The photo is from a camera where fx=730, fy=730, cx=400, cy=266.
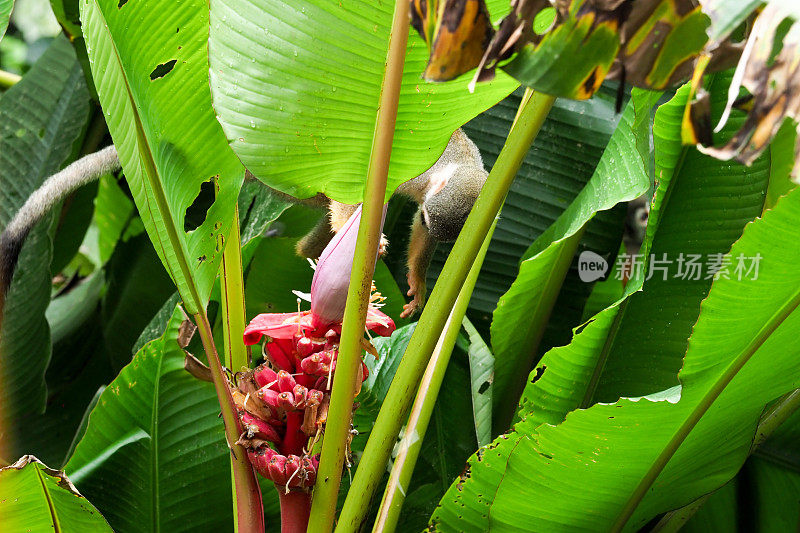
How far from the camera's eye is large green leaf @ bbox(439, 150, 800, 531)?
0.65 meters

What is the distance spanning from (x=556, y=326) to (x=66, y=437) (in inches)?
37.2

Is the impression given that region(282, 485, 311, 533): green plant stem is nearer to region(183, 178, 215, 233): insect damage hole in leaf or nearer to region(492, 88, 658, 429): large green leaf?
region(492, 88, 658, 429): large green leaf

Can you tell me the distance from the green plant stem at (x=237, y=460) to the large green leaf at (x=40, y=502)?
154 millimetres

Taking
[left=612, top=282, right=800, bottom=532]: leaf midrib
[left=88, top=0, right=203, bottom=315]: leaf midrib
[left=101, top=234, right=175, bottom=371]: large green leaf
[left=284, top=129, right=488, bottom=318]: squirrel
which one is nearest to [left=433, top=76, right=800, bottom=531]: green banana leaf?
[left=612, top=282, right=800, bottom=532]: leaf midrib

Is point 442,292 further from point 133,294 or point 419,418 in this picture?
point 133,294

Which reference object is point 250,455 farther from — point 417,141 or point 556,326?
point 556,326

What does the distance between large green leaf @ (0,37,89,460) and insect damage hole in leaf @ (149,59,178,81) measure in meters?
0.60

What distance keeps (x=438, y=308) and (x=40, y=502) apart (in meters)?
0.44

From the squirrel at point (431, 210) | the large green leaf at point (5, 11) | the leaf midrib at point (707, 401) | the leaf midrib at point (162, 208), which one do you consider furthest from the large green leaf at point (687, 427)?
the large green leaf at point (5, 11)

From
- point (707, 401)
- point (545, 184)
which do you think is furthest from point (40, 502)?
point (545, 184)

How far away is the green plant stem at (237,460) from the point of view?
27.3 inches

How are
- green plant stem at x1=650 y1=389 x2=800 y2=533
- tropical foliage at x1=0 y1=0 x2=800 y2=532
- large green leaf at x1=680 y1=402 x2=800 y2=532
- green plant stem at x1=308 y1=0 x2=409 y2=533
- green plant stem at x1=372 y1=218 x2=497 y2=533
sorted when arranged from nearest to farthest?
tropical foliage at x1=0 y1=0 x2=800 y2=532 → green plant stem at x1=308 y1=0 x2=409 y2=533 → green plant stem at x1=372 y1=218 x2=497 y2=533 → green plant stem at x1=650 y1=389 x2=800 y2=533 → large green leaf at x1=680 y1=402 x2=800 y2=532

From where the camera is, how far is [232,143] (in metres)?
0.66

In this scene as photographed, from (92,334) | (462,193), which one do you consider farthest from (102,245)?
(462,193)
